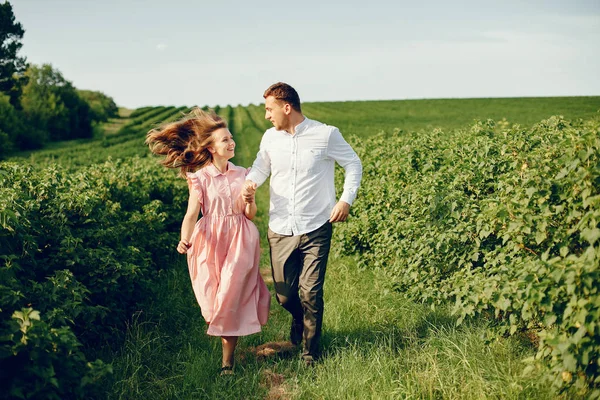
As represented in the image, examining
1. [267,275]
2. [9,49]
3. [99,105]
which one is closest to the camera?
[267,275]

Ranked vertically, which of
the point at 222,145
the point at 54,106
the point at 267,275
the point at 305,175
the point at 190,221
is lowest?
the point at 267,275

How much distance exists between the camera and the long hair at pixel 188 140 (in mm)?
4496

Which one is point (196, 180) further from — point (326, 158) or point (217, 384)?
point (217, 384)

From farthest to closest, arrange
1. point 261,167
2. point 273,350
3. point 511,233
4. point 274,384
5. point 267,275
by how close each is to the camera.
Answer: point 267,275 < point 273,350 < point 261,167 < point 274,384 < point 511,233

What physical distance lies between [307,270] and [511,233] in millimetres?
1557

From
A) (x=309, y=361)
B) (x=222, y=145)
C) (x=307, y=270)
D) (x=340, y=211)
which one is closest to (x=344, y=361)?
(x=309, y=361)

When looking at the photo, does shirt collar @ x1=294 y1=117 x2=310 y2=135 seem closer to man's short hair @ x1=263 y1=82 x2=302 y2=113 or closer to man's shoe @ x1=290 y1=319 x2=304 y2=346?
man's short hair @ x1=263 y1=82 x2=302 y2=113

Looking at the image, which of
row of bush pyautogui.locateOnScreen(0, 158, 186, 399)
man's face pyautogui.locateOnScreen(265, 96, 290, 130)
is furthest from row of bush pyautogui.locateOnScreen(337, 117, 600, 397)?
row of bush pyautogui.locateOnScreen(0, 158, 186, 399)

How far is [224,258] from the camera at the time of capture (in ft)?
14.0

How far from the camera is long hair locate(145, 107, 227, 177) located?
450 cm

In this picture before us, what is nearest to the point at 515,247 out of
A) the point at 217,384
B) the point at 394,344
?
the point at 394,344

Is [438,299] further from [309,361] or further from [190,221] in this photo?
[190,221]

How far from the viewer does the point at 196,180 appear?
170 inches

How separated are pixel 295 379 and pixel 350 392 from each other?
488 millimetres
